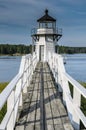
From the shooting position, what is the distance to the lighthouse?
29453 millimetres

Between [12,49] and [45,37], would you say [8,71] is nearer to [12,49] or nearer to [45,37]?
[45,37]

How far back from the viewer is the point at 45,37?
100 feet

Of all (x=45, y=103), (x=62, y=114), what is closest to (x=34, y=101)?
(x=45, y=103)

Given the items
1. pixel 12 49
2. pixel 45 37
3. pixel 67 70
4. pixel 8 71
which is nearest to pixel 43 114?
pixel 45 37

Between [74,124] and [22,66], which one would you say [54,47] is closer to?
[22,66]

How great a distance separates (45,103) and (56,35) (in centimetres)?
2457

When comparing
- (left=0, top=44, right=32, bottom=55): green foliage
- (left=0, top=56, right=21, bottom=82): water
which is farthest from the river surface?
(left=0, top=44, right=32, bottom=55): green foliage

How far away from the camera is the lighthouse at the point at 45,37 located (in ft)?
96.6

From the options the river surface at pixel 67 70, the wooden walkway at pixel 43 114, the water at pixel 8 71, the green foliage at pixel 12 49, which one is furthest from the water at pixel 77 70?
the green foliage at pixel 12 49

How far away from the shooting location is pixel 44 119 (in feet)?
17.0

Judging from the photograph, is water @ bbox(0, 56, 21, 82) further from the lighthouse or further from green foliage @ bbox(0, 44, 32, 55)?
green foliage @ bbox(0, 44, 32, 55)

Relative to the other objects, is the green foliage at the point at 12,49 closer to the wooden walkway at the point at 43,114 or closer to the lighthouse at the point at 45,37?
the lighthouse at the point at 45,37

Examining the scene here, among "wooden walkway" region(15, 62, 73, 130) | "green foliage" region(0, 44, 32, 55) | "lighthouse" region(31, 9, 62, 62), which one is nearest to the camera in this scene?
"wooden walkway" region(15, 62, 73, 130)

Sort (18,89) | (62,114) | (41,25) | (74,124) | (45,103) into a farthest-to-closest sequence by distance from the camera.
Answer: (41,25) → (45,103) → (18,89) → (62,114) → (74,124)
